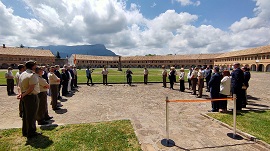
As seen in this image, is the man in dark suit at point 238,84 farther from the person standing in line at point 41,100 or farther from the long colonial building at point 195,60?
the long colonial building at point 195,60

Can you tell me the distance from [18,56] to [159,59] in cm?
7468

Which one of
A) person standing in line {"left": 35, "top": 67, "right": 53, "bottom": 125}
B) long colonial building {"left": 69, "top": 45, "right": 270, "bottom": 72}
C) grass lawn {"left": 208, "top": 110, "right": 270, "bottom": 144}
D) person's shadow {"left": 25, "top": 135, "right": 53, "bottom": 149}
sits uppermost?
long colonial building {"left": 69, "top": 45, "right": 270, "bottom": 72}

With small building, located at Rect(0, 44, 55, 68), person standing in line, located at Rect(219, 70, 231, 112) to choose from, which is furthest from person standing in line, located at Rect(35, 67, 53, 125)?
small building, located at Rect(0, 44, 55, 68)

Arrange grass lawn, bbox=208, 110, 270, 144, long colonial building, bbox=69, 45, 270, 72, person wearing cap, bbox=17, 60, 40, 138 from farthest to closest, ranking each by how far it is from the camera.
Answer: long colonial building, bbox=69, 45, 270, 72 → grass lawn, bbox=208, 110, 270, 144 → person wearing cap, bbox=17, 60, 40, 138

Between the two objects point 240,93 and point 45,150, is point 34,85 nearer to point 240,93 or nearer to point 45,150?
point 45,150

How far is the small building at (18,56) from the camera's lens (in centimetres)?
7121

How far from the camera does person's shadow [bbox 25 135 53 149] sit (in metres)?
4.09

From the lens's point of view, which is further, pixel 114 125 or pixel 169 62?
pixel 169 62

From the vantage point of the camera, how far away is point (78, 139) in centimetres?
442

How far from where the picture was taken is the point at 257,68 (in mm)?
57281

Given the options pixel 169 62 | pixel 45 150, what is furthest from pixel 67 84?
pixel 169 62

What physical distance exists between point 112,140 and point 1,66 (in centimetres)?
8674

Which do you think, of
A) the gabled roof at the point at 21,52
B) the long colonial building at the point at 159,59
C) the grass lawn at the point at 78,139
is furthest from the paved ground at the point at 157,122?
the gabled roof at the point at 21,52

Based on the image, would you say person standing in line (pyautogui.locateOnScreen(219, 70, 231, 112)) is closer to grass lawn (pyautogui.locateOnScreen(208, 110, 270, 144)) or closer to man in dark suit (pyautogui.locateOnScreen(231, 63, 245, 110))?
grass lawn (pyautogui.locateOnScreen(208, 110, 270, 144))
